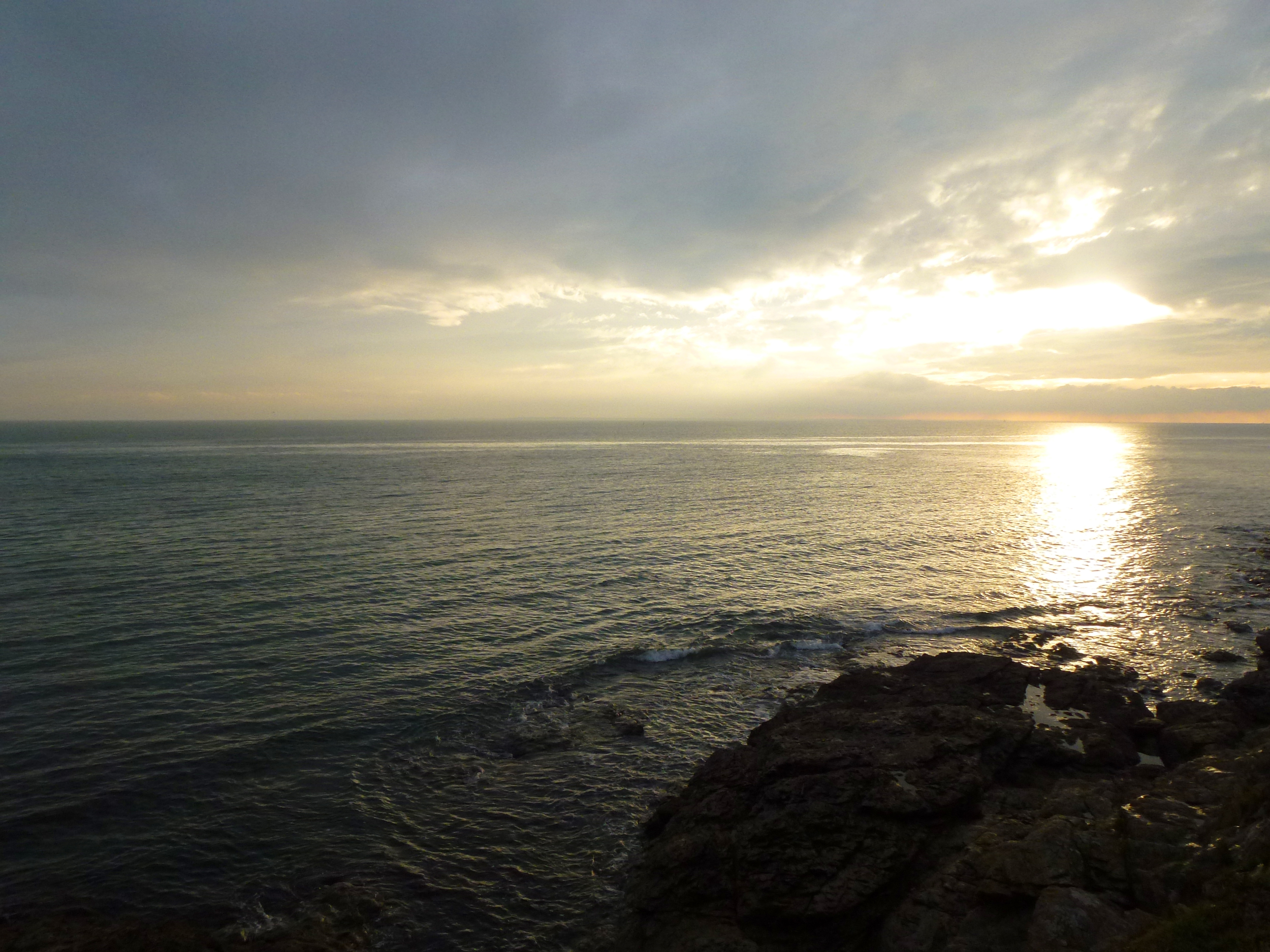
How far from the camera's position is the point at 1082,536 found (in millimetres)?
75812

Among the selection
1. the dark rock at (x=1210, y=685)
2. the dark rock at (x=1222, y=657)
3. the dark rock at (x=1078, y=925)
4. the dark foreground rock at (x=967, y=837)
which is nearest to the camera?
the dark rock at (x=1078, y=925)

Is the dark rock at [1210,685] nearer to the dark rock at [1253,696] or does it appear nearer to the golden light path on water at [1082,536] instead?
the dark rock at [1253,696]

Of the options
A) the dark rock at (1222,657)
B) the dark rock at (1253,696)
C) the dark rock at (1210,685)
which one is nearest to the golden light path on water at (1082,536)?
the dark rock at (1222,657)

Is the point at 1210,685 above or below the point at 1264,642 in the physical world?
below

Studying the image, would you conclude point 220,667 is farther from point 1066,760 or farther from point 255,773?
point 1066,760

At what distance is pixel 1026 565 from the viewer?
62812mm

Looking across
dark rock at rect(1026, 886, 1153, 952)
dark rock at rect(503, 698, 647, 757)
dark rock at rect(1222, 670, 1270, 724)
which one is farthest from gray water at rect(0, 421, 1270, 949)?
dark rock at rect(1026, 886, 1153, 952)

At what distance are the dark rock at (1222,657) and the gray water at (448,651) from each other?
60 cm

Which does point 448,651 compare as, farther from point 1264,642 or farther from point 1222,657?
point 1264,642

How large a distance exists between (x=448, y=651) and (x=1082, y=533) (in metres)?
76.2

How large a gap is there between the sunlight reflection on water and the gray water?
0.63 m

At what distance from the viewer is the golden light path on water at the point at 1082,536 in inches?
2178

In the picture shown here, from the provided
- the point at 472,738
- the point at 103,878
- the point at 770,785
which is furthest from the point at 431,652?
the point at 770,785

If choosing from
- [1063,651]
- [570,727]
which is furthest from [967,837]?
[1063,651]
